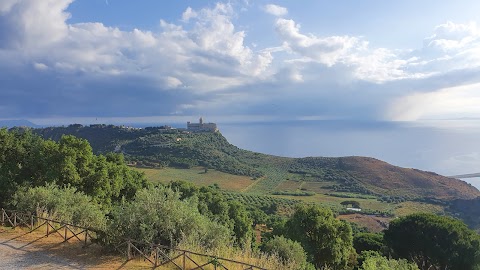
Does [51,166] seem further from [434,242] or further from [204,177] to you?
[204,177]

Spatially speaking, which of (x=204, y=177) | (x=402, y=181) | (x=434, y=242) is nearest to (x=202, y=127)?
(x=204, y=177)

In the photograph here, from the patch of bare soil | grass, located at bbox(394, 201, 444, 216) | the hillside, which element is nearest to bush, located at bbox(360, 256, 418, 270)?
the patch of bare soil

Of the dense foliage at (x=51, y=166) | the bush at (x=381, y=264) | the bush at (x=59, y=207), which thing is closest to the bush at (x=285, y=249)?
the bush at (x=381, y=264)

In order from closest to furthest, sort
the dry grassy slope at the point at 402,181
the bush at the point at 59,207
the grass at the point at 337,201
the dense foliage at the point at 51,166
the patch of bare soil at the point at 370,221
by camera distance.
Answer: the bush at the point at 59,207 → the dense foliage at the point at 51,166 → the patch of bare soil at the point at 370,221 → the grass at the point at 337,201 → the dry grassy slope at the point at 402,181

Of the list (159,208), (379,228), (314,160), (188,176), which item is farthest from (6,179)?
(314,160)

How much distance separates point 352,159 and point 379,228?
7713 cm

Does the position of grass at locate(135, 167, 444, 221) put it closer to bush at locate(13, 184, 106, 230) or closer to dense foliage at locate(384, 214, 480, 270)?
dense foliage at locate(384, 214, 480, 270)

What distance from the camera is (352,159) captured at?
133m

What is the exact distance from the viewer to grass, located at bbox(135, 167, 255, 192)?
84.8m

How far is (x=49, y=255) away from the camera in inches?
384

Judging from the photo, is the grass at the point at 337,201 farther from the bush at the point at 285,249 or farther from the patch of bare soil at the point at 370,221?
the bush at the point at 285,249

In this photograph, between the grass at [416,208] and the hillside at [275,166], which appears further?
the hillside at [275,166]

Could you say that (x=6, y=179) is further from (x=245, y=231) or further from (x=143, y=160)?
(x=143, y=160)

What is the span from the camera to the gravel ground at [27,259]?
351 inches
